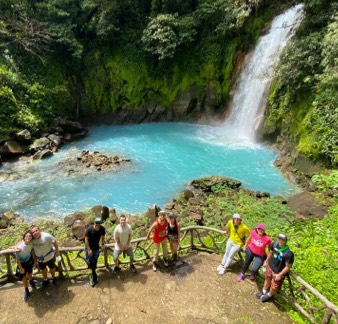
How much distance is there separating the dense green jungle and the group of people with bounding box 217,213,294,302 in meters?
9.45

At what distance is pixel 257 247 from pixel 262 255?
0.78 ft

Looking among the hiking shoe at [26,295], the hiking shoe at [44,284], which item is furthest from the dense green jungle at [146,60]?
the hiking shoe at [26,295]

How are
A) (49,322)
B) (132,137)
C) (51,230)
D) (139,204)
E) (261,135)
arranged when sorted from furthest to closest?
1. (132,137)
2. (261,135)
3. (139,204)
4. (51,230)
5. (49,322)

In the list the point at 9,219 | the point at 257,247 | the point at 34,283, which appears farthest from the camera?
the point at 9,219

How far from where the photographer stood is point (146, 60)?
86.8 feet

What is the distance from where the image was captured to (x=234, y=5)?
22.2 m

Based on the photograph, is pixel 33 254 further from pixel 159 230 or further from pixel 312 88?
pixel 312 88

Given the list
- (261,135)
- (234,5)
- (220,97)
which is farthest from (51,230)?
(234,5)

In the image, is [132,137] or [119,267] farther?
[132,137]

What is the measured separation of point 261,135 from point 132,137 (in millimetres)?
9917

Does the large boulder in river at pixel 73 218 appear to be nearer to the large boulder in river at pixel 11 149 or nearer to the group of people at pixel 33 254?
the group of people at pixel 33 254

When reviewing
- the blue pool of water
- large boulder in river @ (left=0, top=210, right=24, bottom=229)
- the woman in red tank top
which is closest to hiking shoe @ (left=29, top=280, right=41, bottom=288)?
the woman in red tank top

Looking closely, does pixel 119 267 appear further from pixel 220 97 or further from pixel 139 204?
pixel 220 97

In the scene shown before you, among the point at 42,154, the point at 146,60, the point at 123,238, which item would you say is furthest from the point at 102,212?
the point at 146,60
